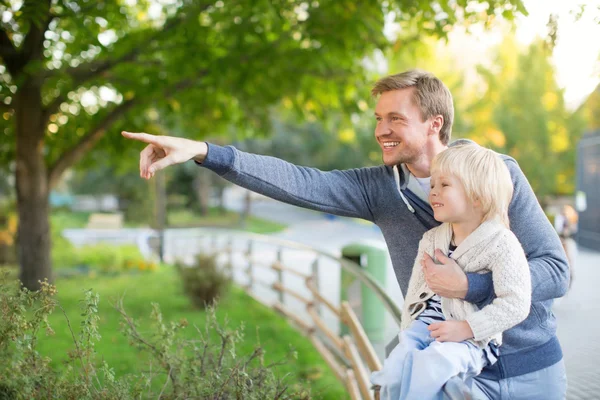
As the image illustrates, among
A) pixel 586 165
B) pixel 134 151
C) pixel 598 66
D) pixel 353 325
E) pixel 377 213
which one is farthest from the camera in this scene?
pixel 586 165

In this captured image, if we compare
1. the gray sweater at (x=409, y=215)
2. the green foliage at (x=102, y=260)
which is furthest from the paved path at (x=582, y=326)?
the green foliage at (x=102, y=260)

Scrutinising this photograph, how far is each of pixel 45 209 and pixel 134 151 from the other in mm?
2478

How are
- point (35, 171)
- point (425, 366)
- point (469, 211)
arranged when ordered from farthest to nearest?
1. point (35, 171)
2. point (469, 211)
3. point (425, 366)

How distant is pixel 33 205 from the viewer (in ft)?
27.4

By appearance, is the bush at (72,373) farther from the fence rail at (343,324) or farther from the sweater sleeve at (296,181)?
the fence rail at (343,324)

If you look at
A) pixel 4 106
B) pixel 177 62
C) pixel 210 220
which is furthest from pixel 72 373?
pixel 210 220

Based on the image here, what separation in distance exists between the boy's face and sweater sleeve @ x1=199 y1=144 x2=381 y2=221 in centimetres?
56

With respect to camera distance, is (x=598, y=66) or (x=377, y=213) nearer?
(x=377, y=213)

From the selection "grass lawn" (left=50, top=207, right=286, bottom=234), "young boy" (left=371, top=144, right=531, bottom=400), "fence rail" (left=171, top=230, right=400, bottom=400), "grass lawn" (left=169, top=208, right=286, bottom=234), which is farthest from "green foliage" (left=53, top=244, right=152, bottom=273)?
"grass lawn" (left=169, top=208, right=286, bottom=234)

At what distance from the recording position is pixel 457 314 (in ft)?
6.41

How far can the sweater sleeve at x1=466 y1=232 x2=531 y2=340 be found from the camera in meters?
1.80

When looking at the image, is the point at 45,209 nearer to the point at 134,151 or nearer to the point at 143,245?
the point at 134,151

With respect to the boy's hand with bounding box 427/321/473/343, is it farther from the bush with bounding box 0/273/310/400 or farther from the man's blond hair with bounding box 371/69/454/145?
the man's blond hair with bounding box 371/69/454/145

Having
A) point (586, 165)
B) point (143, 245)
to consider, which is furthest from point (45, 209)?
point (586, 165)
